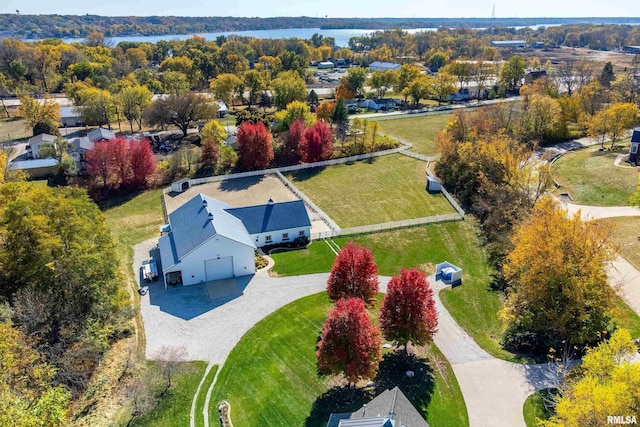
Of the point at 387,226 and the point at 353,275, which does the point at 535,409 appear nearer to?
the point at 353,275

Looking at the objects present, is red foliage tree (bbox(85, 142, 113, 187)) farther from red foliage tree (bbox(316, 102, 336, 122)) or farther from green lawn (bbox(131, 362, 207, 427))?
red foliage tree (bbox(316, 102, 336, 122))

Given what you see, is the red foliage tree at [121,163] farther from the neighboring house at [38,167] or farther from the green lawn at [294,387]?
the green lawn at [294,387]

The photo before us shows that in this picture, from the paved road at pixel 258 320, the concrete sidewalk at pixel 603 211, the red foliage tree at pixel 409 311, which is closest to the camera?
the paved road at pixel 258 320

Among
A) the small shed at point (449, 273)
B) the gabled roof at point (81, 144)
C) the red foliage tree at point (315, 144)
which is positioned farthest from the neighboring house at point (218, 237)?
the gabled roof at point (81, 144)

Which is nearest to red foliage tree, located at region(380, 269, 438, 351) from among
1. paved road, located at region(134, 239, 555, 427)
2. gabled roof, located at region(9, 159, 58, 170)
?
paved road, located at region(134, 239, 555, 427)

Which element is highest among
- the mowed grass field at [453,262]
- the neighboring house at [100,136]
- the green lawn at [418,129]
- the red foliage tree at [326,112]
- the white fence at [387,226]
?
the red foliage tree at [326,112]

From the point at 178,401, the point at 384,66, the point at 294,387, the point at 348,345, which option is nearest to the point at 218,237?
the point at 178,401
